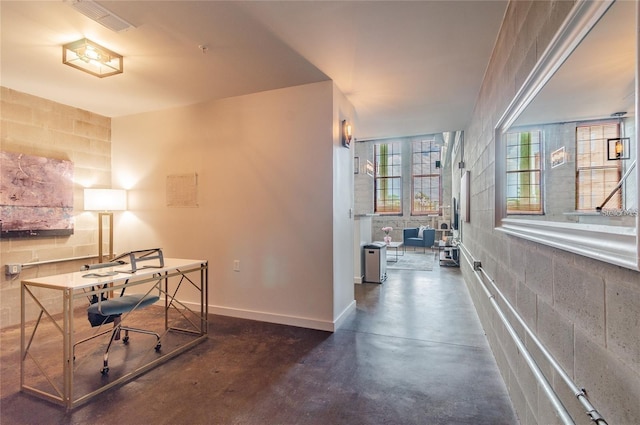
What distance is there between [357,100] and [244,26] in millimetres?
1768

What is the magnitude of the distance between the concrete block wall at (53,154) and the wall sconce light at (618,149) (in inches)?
189

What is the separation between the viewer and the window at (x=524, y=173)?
150 cm

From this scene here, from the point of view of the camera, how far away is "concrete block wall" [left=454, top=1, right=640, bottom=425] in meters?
0.85

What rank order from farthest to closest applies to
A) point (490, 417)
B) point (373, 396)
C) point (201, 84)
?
point (201, 84) → point (373, 396) → point (490, 417)

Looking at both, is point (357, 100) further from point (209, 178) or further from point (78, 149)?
point (78, 149)

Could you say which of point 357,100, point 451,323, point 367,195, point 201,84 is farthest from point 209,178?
point 367,195

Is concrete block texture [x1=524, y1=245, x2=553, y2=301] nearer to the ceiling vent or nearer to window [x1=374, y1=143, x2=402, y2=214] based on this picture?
the ceiling vent

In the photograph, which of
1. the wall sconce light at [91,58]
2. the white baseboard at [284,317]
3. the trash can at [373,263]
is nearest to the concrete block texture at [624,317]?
the white baseboard at [284,317]

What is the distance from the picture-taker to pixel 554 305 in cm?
132

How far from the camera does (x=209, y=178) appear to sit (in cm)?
371

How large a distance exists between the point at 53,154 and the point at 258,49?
299cm

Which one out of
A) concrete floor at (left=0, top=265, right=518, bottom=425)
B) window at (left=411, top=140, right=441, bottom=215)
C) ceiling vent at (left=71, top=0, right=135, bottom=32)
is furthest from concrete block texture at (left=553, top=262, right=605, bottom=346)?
window at (left=411, top=140, right=441, bottom=215)

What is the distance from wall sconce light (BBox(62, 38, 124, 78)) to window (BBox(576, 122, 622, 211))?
3.19 metres

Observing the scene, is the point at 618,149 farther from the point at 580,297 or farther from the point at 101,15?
the point at 101,15
